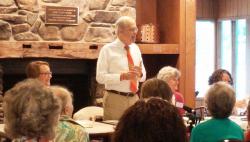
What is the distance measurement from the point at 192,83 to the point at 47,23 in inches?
79.7

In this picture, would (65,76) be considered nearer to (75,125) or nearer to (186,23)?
(186,23)

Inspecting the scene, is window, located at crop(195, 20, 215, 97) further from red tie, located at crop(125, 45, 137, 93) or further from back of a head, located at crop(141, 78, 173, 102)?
back of a head, located at crop(141, 78, 173, 102)

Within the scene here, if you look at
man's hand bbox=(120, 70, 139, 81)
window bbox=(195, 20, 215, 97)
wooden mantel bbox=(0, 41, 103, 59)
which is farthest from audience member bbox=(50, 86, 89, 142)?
window bbox=(195, 20, 215, 97)

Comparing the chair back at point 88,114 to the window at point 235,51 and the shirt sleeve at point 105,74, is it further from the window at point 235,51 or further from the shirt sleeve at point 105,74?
the window at point 235,51

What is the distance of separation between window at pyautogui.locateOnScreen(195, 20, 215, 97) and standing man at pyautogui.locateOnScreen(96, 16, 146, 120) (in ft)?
A: 12.7

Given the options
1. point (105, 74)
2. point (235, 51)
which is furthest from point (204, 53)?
point (105, 74)

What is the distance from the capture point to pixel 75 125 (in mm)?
2979

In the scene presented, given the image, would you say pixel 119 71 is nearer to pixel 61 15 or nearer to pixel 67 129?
pixel 67 129

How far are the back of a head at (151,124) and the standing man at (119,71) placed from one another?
2.63 meters

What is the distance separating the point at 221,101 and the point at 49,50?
297 cm

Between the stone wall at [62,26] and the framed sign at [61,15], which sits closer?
the stone wall at [62,26]

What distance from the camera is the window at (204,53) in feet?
26.7

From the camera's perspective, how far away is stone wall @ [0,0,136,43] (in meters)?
5.47

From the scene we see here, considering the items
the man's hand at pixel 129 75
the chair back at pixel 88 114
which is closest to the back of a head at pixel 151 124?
the man's hand at pixel 129 75
